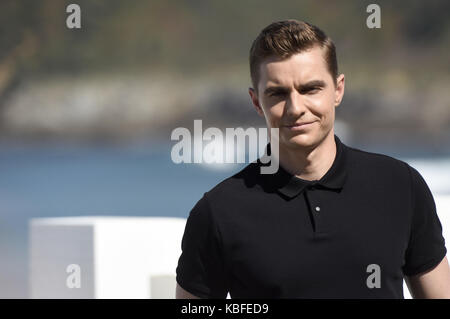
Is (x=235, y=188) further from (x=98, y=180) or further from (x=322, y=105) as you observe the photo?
(x=98, y=180)

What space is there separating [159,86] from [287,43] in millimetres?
21272

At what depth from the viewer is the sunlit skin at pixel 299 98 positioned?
50.3 inches

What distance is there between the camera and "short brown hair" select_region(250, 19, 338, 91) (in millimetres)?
1285

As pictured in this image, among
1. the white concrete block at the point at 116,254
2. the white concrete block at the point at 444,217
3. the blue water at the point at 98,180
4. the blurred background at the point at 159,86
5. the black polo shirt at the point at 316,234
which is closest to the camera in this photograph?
the black polo shirt at the point at 316,234

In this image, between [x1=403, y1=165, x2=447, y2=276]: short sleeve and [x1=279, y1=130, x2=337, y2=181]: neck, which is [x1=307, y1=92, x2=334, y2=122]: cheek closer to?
[x1=279, y1=130, x2=337, y2=181]: neck

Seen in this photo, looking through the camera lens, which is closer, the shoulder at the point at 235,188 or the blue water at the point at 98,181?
the shoulder at the point at 235,188

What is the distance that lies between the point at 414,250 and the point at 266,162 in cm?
28

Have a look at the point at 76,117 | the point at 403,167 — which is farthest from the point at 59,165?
the point at 403,167

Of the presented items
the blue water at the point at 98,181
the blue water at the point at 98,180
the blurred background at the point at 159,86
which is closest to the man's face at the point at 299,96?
the blue water at the point at 98,180

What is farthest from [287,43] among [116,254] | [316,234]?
[116,254]

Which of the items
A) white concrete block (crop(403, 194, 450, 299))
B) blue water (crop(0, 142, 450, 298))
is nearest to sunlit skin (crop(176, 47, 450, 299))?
white concrete block (crop(403, 194, 450, 299))

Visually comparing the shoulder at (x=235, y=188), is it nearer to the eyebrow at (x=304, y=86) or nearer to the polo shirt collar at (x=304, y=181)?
the polo shirt collar at (x=304, y=181)
